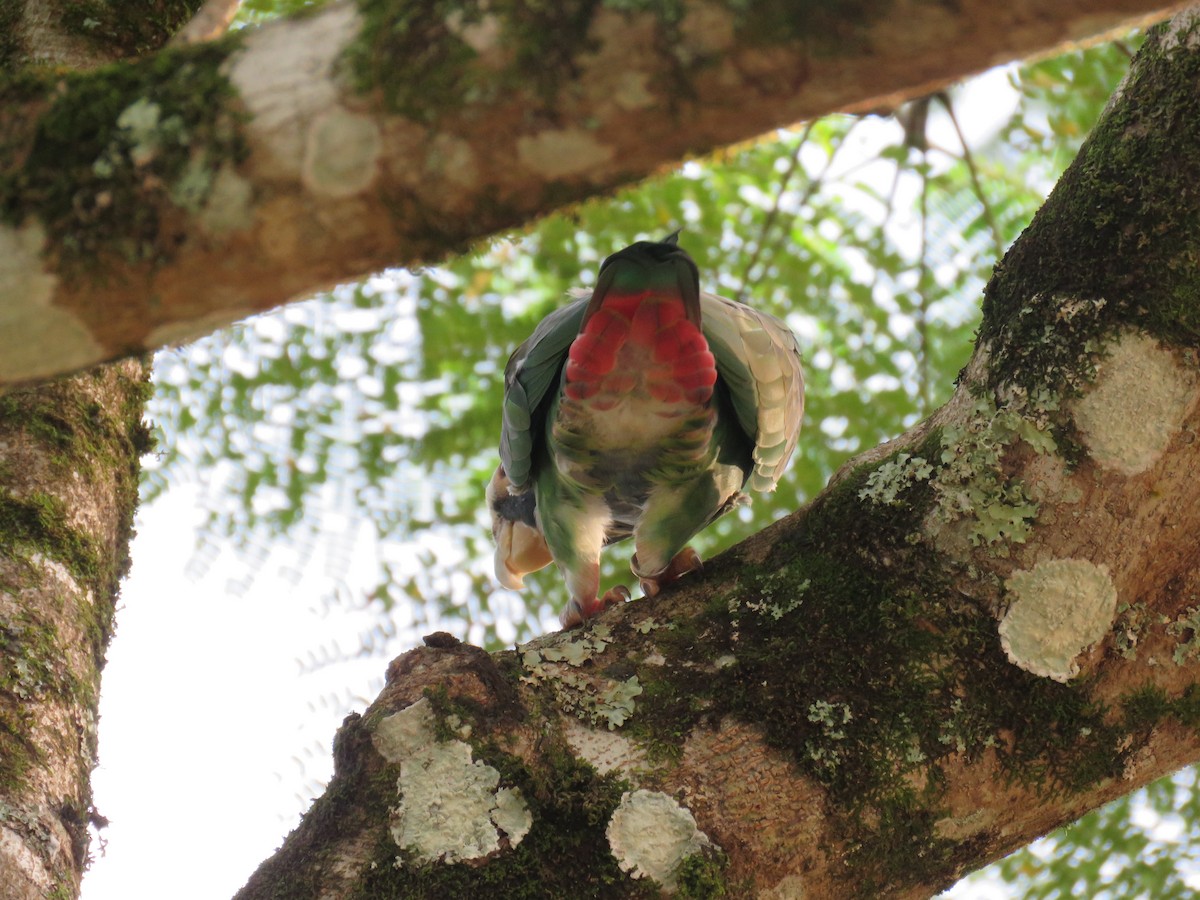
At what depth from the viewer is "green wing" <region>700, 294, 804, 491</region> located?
2.91 meters

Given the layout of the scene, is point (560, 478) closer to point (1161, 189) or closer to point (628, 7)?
point (1161, 189)

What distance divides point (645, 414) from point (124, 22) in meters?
1.72

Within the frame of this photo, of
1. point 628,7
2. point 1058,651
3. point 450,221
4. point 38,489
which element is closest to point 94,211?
point 450,221

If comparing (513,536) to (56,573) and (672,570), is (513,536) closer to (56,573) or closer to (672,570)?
(672,570)

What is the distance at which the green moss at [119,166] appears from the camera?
3.87 ft

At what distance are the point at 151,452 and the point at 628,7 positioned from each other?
221 cm

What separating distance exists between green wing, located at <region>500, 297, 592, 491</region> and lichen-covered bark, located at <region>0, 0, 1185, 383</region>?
1.60 meters

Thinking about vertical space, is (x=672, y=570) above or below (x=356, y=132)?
above

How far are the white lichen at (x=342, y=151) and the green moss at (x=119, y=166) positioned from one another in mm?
79

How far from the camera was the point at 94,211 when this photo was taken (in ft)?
3.87

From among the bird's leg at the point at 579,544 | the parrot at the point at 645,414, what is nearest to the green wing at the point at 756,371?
the parrot at the point at 645,414

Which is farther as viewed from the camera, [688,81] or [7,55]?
[7,55]

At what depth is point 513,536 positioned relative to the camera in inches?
155

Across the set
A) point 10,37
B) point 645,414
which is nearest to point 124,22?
point 10,37
